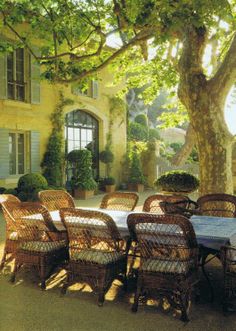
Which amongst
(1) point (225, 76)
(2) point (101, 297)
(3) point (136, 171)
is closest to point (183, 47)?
(1) point (225, 76)

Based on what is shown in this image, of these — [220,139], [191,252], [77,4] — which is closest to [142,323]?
[191,252]

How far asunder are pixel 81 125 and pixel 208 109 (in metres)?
9.48

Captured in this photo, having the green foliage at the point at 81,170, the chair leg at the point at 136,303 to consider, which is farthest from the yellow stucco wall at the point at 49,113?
the chair leg at the point at 136,303

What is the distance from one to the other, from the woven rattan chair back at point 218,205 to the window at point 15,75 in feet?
28.6

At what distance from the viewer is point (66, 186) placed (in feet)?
47.3

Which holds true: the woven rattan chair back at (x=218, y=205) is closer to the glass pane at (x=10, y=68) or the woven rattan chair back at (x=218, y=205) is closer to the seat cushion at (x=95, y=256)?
the seat cushion at (x=95, y=256)

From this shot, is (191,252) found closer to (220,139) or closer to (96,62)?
(220,139)

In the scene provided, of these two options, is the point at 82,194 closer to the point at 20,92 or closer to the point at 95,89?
the point at 20,92

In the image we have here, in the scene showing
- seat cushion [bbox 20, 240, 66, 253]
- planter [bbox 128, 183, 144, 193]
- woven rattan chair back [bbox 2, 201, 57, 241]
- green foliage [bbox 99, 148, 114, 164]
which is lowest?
planter [bbox 128, 183, 144, 193]

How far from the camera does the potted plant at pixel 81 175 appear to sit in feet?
44.2

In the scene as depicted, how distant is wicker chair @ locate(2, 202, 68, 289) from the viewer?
4270 millimetres

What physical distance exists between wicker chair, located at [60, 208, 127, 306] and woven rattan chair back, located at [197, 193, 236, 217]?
5.81 feet

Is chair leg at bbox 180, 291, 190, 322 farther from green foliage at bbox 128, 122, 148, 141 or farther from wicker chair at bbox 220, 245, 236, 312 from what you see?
green foliage at bbox 128, 122, 148, 141

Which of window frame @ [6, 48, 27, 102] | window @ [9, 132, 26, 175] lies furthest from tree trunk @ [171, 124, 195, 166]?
window frame @ [6, 48, 27, 102]
